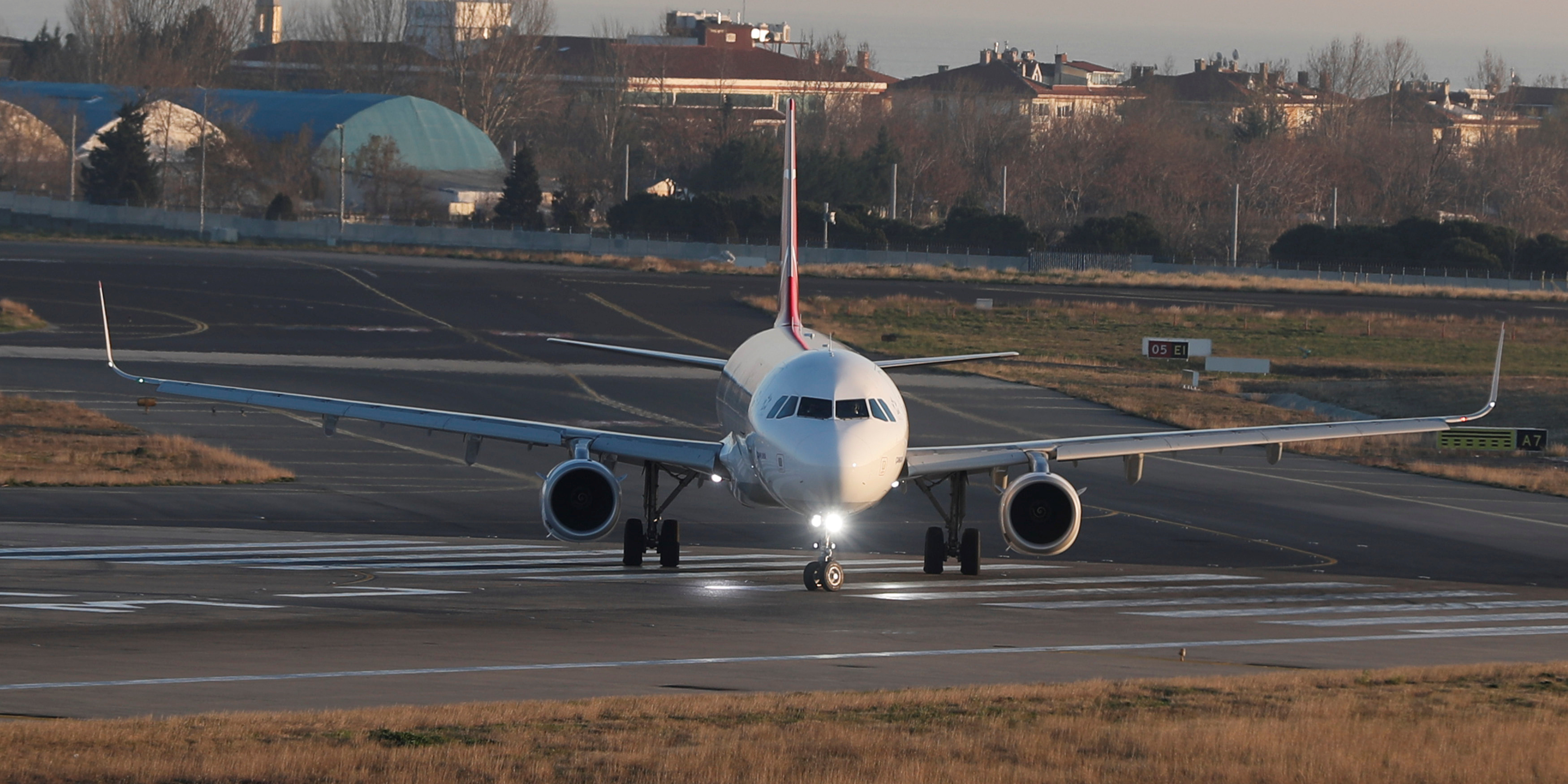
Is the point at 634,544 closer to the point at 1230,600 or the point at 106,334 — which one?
the point at 1230,600

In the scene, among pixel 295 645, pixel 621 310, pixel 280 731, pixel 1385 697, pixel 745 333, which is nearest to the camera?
pixel 280 731

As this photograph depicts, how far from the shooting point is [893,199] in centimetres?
16012

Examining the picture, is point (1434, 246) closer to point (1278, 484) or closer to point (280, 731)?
point (1278, 484)

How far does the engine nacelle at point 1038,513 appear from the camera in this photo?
92.8ft

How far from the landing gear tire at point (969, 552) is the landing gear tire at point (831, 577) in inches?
A: 136

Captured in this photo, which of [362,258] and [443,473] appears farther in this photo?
[362,258]

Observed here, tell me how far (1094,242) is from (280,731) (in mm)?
134036

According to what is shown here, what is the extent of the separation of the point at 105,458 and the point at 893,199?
119628 millimetres

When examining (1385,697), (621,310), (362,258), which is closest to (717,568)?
(1385,697)

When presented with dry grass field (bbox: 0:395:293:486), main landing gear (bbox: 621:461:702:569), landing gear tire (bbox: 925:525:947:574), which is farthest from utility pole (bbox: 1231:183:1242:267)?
main landing gear (bbox: 621:461:702:569)

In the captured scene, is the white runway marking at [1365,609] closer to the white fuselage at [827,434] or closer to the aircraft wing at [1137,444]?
the aircraft wing at [1137,444]

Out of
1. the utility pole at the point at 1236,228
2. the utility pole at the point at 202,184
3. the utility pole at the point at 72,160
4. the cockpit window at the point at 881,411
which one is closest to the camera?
the cockpit window at the point at 881,411

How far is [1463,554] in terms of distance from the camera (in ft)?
119

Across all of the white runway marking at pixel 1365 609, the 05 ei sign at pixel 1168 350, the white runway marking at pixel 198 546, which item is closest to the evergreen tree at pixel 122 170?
the 05 ei sign at pixel 1168 350
